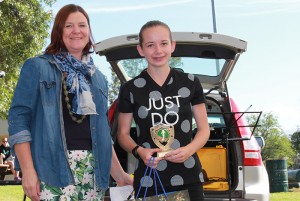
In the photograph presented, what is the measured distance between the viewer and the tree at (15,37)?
21047 millimetres

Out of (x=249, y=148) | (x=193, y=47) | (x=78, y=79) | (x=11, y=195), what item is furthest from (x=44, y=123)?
(x=11, y=195)

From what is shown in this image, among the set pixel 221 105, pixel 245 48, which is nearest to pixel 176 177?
pixel 245 48

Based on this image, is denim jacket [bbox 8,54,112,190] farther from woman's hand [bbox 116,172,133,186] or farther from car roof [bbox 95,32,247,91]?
car roof [bbox 95,32,247,91]

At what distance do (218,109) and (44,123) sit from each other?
126 inches

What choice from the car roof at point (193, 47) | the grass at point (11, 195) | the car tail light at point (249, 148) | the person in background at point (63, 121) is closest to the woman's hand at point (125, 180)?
the person in background at point (63, 121)

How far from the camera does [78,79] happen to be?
115 inches

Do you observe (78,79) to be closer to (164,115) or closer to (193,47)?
(164,115)

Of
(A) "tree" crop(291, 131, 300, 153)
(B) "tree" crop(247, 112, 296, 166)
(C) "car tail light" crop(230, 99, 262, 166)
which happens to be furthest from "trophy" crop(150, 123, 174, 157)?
(A) "tree" crop(291, 131, 300, 153)

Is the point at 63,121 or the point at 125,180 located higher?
the point at 63,121

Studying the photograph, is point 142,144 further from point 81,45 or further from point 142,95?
point 81,45

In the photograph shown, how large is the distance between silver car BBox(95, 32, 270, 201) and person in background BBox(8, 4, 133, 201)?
5.79 ft

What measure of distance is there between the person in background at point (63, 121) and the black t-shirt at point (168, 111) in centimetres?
18

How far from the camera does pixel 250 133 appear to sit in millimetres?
5480

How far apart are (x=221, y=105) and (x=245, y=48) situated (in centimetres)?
95
